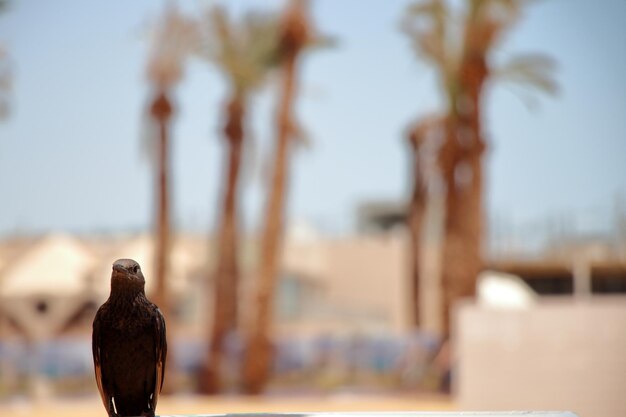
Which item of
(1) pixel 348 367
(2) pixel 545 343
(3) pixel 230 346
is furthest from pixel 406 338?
(2) pixel 545 343

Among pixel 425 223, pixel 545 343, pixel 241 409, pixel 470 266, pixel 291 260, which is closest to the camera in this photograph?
pixel 545 343

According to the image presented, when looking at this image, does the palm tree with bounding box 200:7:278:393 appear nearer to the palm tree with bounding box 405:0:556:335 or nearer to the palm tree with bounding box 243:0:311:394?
the palm tree with bounding box 243:0:311:394

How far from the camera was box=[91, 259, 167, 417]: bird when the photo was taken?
14.3ft

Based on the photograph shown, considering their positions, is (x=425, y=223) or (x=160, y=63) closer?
(x=160, y=63)

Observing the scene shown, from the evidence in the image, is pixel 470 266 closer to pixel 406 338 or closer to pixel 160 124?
pixel 406 338

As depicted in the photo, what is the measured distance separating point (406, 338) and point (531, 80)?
7089 mm

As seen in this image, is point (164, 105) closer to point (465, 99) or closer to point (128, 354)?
point (465, 99)

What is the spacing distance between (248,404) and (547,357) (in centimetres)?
931

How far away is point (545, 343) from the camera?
52.4 feet

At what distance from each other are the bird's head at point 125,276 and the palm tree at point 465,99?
64.7 ft

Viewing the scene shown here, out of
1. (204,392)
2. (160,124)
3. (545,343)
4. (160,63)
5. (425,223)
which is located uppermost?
(160,63)

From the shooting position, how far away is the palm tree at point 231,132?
25.5 m

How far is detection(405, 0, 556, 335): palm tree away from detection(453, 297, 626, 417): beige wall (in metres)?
7.14

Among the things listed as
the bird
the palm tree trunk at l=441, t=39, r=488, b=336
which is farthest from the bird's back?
the palm tree trunk at l=441, t=39, r=488, b=336
